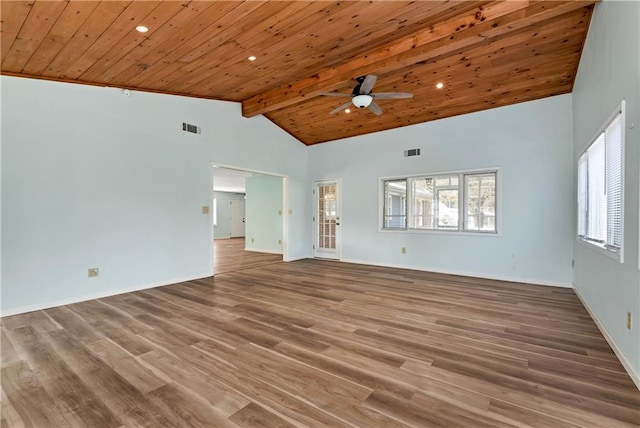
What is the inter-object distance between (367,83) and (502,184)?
121 inches

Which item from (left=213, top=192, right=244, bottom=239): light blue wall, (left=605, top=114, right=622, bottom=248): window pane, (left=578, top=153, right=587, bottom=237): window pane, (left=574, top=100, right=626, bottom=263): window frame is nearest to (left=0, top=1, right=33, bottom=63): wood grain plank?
(left=574, top=100, right=626, bottom=263): window frame

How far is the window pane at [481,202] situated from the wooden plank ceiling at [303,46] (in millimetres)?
1262

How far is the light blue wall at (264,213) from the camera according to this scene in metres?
8.41

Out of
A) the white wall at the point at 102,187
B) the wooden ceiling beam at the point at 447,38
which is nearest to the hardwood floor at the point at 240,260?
the white wall at the point at 102,187


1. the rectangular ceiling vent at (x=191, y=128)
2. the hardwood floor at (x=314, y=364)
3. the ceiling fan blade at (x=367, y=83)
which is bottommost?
the hardwood floor at (x=314, y=364)

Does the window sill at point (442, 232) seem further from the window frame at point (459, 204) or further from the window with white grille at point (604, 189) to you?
the window with white grille at point (604, 189)

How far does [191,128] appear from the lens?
5.13 metres

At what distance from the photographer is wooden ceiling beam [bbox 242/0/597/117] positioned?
2877 mm

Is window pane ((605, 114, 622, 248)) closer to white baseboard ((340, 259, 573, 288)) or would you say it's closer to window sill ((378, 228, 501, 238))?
white baseboard ((340, 259, 573, 288))

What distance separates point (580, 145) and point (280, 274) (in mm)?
4992

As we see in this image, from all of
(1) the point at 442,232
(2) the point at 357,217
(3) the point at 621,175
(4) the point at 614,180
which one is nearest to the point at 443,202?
(1) the point at 442,232

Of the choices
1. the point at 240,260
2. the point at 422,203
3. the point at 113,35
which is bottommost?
the point at 240,260

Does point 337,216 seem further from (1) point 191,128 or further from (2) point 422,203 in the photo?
(1) point 191,128

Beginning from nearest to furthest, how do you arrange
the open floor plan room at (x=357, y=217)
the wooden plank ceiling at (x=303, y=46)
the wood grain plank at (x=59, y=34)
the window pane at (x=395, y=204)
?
the open floor plan room at (x=357, y=217)
the wood grain plank at (x=59, y=34)
the wooden plank ceiling at (x=303, y=46)
the window pane at (x=395, y=204)
